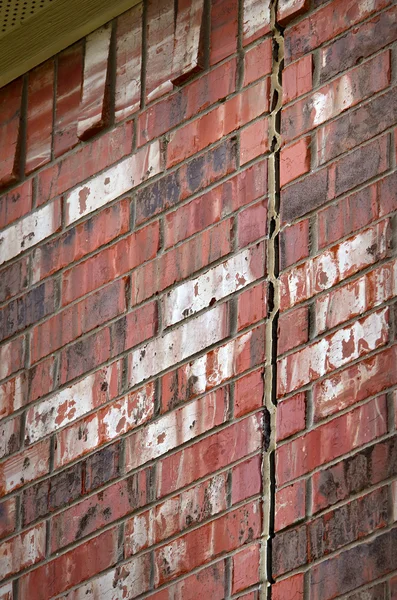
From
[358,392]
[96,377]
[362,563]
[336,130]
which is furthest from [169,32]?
[362,563]

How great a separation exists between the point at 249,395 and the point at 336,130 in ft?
1.80

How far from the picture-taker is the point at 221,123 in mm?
3018

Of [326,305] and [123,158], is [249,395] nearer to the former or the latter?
[326,305]

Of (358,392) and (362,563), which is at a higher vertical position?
(358,392)

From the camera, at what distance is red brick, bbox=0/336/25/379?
3.18m

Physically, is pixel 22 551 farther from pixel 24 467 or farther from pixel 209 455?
pixel 209 455

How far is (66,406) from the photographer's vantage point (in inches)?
119

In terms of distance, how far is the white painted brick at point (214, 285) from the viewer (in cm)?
283

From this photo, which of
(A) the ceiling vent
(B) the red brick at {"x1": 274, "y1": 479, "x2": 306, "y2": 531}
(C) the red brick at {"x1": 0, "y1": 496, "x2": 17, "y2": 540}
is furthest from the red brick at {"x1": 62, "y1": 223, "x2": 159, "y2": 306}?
(B) the red brick at {"x1": 274, "y1": 479, "x2": 306, "y2": 531}

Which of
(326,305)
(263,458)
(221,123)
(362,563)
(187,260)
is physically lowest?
(362,563)

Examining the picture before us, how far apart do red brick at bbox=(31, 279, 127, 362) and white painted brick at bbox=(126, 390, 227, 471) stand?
0.95 feet

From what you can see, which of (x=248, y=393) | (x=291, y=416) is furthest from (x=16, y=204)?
(x=291, y=416)

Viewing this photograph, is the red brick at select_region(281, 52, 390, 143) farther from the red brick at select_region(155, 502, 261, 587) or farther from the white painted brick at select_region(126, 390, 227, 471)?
the red brick at select_region(155, 502, 261, 587)

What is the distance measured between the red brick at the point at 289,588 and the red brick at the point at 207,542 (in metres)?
0.11
